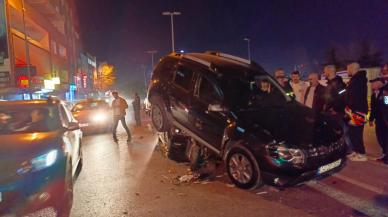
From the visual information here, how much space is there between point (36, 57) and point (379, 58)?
37.8 metres

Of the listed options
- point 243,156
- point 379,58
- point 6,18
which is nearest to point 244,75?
point 243,156

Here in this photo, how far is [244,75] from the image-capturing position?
264 inches

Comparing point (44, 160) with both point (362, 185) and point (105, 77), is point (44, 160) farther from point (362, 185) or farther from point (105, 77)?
point (105, 77)

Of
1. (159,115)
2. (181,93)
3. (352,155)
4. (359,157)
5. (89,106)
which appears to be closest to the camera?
(181,93)

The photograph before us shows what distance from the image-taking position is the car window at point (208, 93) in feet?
20.7

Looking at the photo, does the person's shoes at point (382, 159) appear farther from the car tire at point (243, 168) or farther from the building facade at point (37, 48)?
the building facade at point (37, 48)

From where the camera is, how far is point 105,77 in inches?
3784

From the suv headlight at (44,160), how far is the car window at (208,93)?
2.72m

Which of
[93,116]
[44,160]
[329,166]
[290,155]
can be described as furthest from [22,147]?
[93,116]

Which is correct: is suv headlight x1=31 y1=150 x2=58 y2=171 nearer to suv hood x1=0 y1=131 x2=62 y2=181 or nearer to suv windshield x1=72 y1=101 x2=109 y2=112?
suv hood x1=0 y1=131 x2=62 y2=181

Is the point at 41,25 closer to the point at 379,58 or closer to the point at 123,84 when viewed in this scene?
the point at 379,58

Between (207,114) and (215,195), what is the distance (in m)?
1.45

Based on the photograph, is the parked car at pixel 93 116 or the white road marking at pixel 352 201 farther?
the parked car at pixel 93 116

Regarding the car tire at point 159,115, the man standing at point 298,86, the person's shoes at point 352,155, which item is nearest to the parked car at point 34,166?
the car tire at point 159,115
